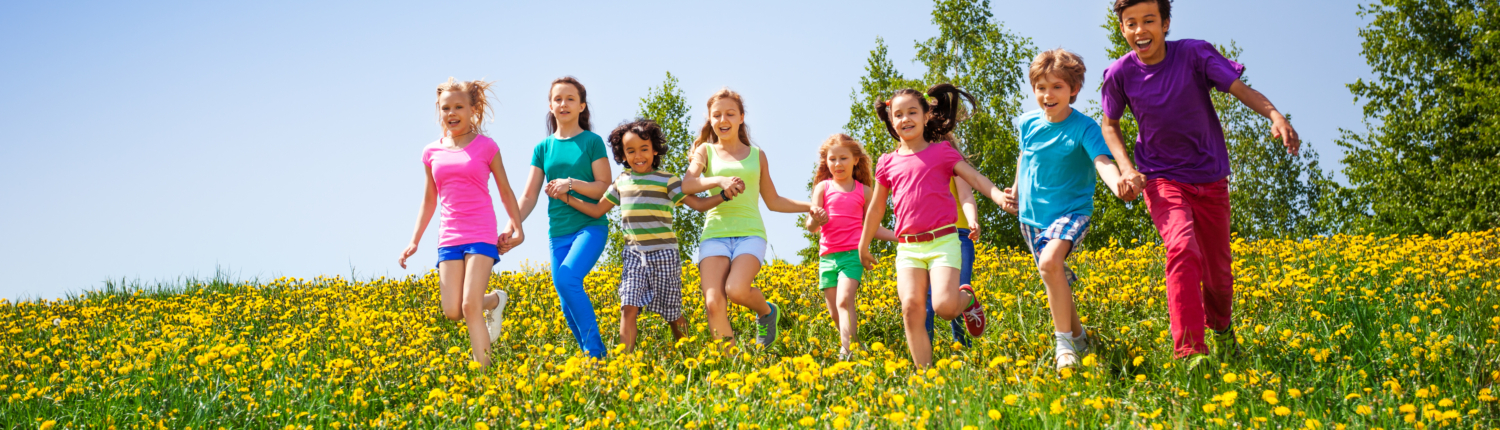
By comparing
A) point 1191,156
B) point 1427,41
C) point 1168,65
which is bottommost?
point 1191,156

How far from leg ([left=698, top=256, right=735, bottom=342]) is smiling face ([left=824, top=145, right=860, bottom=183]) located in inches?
42.5

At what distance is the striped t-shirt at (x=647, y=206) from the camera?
5.75 m

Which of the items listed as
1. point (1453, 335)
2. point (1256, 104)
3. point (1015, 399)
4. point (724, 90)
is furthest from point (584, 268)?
point (1453, 335)

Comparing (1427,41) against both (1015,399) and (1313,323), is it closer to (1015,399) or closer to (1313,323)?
(1313,323)

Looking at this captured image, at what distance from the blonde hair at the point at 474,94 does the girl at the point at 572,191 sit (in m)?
0.42

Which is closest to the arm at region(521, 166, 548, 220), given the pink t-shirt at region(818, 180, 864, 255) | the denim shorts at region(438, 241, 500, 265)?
the denim shorts at region(438, 241, 500, 265)

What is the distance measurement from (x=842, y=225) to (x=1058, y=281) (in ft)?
5.11

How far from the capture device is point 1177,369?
175 inches

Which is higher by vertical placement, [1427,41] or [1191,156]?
[1427,41]

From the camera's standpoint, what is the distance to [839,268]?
19.3 feet

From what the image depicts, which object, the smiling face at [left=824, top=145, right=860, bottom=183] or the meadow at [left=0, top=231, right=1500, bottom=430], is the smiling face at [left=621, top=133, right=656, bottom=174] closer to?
the meadow at [left=0, top=231, right=1500, bottom=430]

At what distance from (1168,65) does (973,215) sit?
124 centimetres

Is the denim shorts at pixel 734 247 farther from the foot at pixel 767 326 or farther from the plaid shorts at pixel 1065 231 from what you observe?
the plaid shorts at pixel 1065 231

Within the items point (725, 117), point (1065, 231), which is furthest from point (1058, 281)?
point (725, 117)
